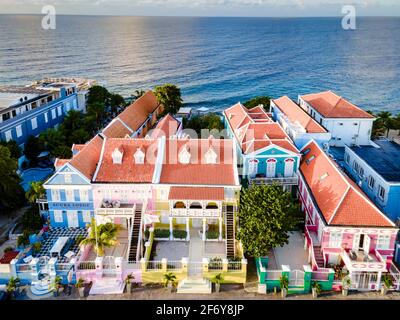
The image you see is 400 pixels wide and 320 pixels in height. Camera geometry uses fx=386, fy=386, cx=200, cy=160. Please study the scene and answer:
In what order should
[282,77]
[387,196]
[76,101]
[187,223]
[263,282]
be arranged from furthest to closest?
[282,77] < [76,101] < [387,196] < [187,223] < [263,282]

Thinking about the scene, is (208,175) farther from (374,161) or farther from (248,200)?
(374,161)

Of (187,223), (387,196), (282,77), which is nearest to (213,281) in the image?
(187,223)

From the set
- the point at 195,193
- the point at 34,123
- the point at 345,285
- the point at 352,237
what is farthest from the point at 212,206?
the point at 34,123

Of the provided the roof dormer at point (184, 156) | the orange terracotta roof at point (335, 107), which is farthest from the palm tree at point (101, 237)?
the orange terracotta roof at point (335, 107)

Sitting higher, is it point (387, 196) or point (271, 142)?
point (271, 142)

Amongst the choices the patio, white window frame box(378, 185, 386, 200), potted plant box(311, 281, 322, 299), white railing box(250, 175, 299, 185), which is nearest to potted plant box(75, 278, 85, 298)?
the patio

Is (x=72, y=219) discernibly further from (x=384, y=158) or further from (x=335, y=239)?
(x=384, y=158)
